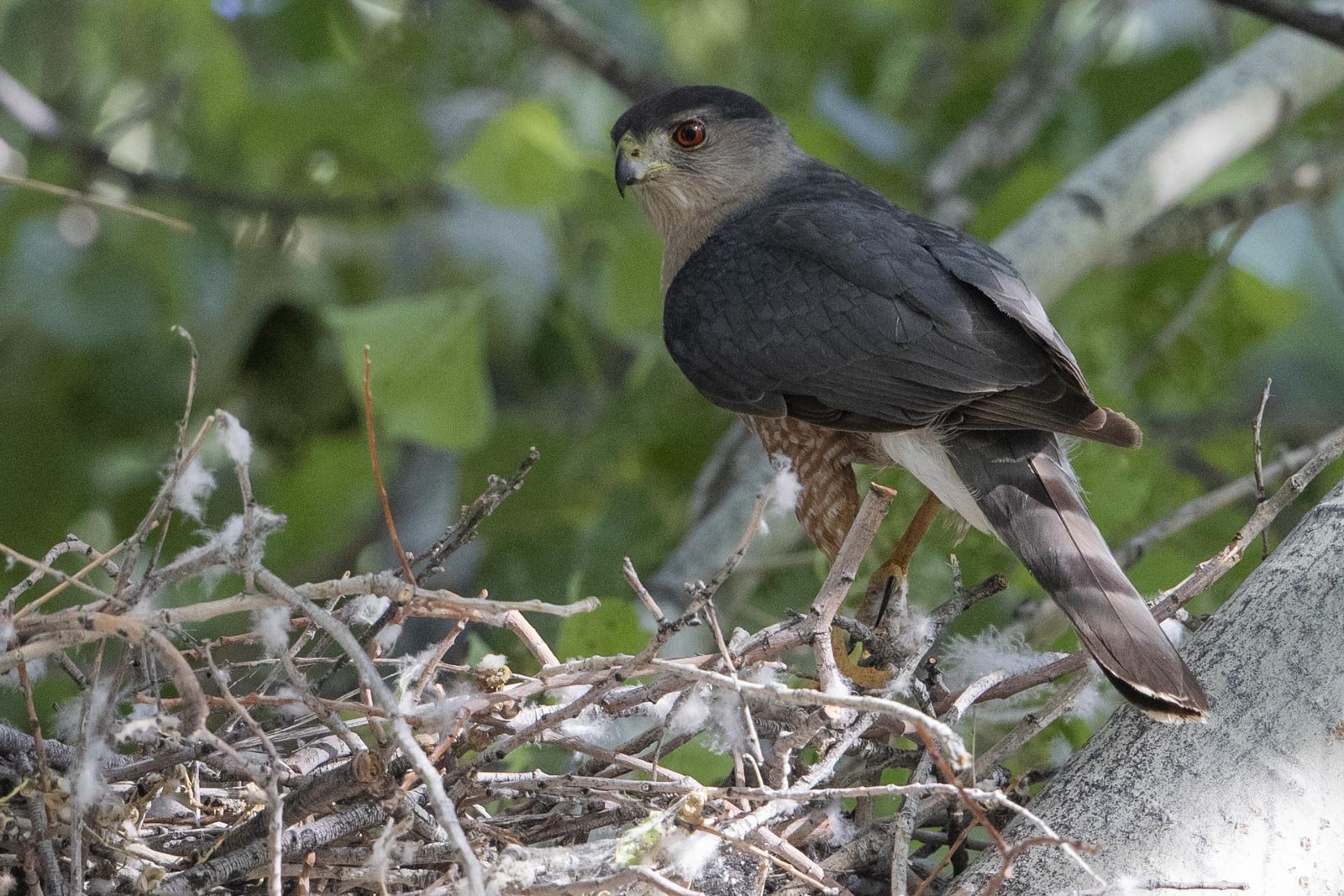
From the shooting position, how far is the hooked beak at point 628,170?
4211 millimetres

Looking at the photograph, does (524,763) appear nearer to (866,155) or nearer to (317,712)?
(317,712)

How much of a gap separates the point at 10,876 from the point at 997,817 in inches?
68.9

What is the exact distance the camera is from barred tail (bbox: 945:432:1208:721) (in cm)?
232

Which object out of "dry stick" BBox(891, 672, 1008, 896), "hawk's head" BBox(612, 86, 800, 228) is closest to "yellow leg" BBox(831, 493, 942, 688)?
"dry stick" BBox(891, 672, 1008, 896)

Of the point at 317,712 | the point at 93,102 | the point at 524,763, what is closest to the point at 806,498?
the point at 524,763

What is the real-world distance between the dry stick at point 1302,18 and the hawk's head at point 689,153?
1.45 meters

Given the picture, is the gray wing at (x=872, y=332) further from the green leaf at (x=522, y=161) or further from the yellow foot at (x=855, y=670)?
the green leaf at (x=522, y=161)

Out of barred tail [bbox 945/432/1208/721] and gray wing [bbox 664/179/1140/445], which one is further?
gray wing [bbox 664/179/1140/445]

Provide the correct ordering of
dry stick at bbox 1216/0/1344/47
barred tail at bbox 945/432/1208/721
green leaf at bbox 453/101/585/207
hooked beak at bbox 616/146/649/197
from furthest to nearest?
green leaf at bbox 453/101/585/207 < hooked beak at bbox 616/146/649/197 < dry stick at bbox 1216/0/1344/47 < barred tail at bbox 945/432/1208/721

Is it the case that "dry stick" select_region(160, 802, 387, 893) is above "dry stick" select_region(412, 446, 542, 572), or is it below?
below

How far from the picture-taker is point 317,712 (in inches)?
91.4

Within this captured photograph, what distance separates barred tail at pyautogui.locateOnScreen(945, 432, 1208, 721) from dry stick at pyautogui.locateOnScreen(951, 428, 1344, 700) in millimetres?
118

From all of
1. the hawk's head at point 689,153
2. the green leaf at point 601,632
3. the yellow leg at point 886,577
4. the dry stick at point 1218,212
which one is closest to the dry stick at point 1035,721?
the yellow leg at point 886,577

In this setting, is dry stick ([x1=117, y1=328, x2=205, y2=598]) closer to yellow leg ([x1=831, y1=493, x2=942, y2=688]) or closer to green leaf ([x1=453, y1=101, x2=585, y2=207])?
yellow leg ([x1=831, y1=493, x2=942, y2=688])
